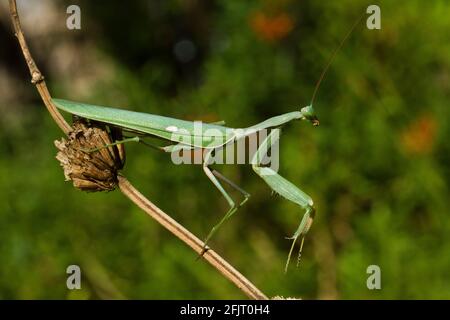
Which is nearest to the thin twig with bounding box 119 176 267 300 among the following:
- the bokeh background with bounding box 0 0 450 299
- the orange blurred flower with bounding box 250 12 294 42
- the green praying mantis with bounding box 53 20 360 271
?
the green praying mantis with bounding box 53 20 360 271

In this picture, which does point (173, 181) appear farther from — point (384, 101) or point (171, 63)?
point (171, 63)

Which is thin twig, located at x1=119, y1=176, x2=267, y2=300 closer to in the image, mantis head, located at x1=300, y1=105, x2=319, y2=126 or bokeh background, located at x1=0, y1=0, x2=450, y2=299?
mantis head, located at x1=300, y1=105, x2=319, y2=126

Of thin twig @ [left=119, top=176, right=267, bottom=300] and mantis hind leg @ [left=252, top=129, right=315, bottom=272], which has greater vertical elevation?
mantis hind leg @ [left=252, top=129, right=315, bottom=272]

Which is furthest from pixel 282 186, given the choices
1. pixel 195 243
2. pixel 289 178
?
pixel 289 178

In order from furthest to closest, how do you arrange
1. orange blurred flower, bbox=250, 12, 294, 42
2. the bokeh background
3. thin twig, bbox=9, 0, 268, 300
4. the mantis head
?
1. orange blurred flower, bbox=250, 12, 294, 42
2. the bokeh background
3. the mantis head
4. thin twig, bbox=9, 0, 268, 300

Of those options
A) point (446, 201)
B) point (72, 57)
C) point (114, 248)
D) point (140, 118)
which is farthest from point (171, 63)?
point (140, 118)

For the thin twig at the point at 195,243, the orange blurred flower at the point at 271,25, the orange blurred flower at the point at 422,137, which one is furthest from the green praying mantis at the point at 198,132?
the orange blurred flower at the point at 271,25

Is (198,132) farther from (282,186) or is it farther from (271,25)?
(271,25)
